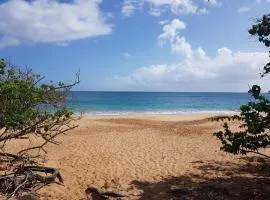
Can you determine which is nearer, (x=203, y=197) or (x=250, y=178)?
(x=203, y=197)

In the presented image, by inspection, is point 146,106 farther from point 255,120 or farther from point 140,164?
point 255,120

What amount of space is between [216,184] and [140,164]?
3.66m

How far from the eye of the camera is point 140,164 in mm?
14711

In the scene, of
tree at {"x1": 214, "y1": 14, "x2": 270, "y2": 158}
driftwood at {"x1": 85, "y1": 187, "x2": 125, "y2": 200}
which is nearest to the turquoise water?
driftwood at {"x1": 85, "y1": 187, "x2": 125, "y2": 200}

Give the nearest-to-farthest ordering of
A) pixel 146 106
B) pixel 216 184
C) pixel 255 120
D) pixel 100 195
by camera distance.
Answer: pixel 255 120 < pixel 100 195 < pixel 216 184 < pixel 146 106

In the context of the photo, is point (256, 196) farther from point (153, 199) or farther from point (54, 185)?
point (54, 185)

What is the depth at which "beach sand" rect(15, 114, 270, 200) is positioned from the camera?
37.8ft

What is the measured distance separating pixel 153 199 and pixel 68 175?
3.52 meters

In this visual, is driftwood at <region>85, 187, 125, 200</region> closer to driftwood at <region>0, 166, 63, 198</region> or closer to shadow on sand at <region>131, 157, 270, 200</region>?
shadow on sand at <region>131, 157, 270, 200</region>

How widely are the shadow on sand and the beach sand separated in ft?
0.09

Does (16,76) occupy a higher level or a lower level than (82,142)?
higher

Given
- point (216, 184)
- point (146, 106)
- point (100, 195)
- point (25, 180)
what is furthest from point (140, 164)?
point (146, 106)

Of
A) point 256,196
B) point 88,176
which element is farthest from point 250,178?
point 88,176

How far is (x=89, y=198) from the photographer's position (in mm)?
10875
